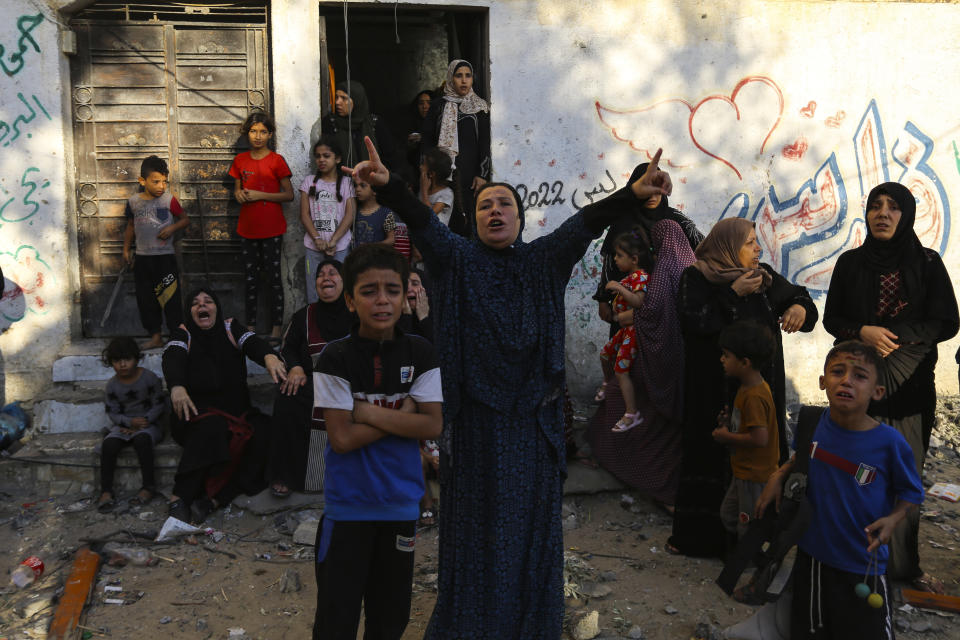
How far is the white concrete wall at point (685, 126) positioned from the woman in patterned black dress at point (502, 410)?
3.66m

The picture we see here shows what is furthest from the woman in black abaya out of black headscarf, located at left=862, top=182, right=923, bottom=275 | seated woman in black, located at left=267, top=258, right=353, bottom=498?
seated woman in black, located at left=267, top=258, right=353, bottom=498

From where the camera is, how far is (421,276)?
19.3ft

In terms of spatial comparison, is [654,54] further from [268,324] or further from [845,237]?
[268,324]

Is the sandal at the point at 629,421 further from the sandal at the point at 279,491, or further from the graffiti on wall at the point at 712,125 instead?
the graffiti on wall at the point at 712,125

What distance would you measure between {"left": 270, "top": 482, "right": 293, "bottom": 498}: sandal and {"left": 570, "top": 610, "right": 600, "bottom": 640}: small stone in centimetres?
208

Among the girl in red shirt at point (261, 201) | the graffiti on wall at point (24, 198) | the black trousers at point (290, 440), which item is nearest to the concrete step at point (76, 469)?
the black trousers at point (290, 440)

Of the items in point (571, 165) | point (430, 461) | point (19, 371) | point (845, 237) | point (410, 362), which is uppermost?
point (571, 165)

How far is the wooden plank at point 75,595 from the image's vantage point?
3643mm

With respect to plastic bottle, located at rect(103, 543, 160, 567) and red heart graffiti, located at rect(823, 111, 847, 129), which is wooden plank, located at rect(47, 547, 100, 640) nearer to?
plastic bottle, located at rect(103, 543, 160, 567)

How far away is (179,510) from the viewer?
485 centimetres

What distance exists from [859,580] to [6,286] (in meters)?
5.74

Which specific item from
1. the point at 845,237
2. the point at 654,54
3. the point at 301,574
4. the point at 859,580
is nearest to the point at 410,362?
the point at 859,580

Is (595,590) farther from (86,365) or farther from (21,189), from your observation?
(21,189)

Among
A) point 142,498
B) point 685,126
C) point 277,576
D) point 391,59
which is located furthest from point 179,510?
point 391,59
